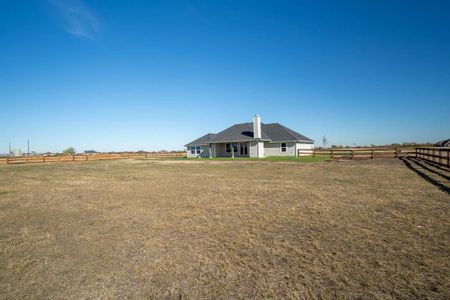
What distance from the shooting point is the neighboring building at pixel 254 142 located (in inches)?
1446

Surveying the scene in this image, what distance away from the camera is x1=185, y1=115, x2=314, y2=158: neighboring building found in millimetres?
36719

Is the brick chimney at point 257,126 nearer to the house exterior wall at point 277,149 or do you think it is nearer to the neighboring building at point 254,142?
the neighboring building at point 254,142

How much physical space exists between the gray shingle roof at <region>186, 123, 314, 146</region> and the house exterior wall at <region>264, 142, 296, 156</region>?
79cm

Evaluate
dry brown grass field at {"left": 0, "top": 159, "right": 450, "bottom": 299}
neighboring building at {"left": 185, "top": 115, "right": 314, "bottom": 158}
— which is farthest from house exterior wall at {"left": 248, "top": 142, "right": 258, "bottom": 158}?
dry brown grass field at {"left": 0, "top": 159, "right": 450, "bottom": 299}

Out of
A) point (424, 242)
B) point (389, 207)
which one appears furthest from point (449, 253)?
point (389, 207)

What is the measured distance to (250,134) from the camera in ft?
126

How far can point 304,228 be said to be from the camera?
553 cm

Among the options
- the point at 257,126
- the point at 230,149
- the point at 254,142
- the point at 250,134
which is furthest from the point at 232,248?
the point at 230,149

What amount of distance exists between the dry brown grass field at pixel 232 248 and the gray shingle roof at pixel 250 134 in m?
29.3

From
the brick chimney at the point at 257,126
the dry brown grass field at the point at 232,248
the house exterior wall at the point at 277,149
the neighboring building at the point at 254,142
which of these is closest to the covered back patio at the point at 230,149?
the neighboring building at the point at 254,142

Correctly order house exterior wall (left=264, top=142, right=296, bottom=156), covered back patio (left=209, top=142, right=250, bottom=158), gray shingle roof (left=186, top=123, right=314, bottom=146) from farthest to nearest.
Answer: covered back patio (left=209, top=142, right=250, bottom=158) < gray shingle roof (left=186, top=123, right=314, bottom=146) < house exterior wall (left=264, top=142, right=296, bottom=156)

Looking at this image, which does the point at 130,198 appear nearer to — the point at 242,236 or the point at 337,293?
the point at 242,236

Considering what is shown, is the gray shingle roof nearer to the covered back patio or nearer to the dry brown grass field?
the covered back patio

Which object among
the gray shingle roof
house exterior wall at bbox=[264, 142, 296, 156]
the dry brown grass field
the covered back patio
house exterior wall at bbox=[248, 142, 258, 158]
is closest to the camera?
the dry brown grass field
